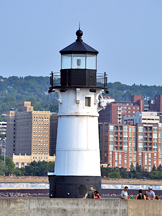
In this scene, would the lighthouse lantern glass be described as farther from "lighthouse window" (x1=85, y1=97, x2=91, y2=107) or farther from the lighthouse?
"lighthouse window" (x1=85, y1=97, x2=91, y2=107)

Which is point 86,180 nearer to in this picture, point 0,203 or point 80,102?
point 80,102

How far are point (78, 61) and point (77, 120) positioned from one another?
2.47 m

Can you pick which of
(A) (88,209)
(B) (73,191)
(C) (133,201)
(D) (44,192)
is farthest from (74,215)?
(D) (44,192)

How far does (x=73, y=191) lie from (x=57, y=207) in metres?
5.85

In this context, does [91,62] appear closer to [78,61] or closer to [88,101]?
[78,61]

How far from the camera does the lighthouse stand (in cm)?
2948

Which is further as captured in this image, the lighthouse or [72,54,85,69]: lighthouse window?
[72,54,85,69]: lighthouse window

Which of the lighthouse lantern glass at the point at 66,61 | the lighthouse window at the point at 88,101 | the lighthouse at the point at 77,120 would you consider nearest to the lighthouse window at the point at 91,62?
the lighthouse at the point at 77,120

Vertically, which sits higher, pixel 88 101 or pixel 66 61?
pixel 66 61

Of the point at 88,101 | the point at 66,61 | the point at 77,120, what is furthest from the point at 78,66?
the point at 77,120

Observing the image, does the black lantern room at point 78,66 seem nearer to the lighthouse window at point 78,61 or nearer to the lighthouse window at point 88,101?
the lighthouse window at point 78,61

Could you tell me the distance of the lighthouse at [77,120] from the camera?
2948cm

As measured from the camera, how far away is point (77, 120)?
29688 mm

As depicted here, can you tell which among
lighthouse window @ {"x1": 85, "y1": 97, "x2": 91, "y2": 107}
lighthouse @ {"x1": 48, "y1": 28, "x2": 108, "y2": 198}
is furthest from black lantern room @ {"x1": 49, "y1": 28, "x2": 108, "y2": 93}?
lighthouse window @ {"x1": 85, "y1": 97, "x2": 91, "y2": 107}
